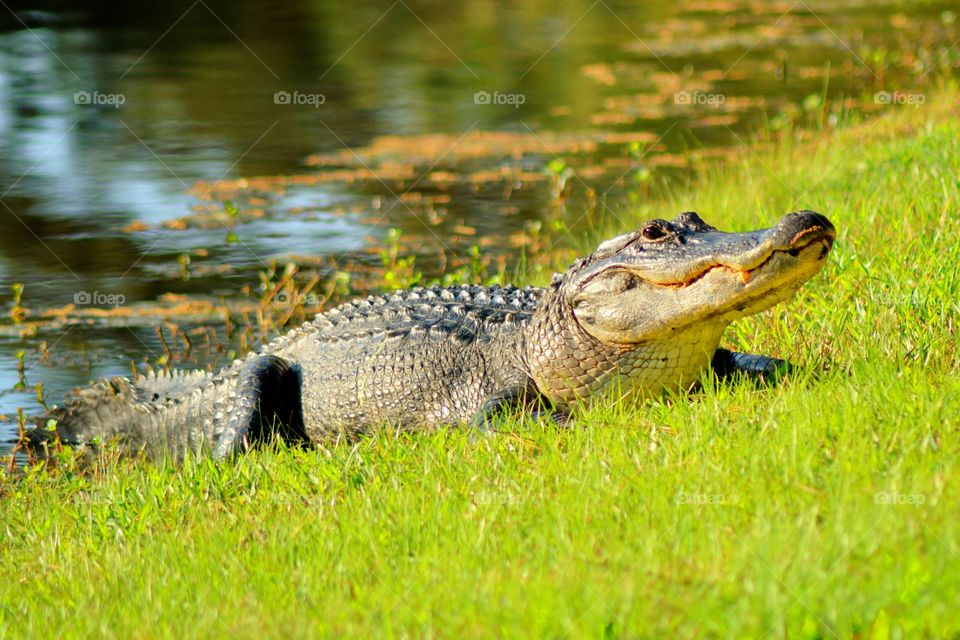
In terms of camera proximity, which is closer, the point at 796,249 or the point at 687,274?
the point at 796,249

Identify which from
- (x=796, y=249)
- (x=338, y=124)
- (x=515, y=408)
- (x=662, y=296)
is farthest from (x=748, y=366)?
(x=338, y=124)

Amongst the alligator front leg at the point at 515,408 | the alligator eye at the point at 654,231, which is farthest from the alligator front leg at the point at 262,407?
the alligator eye at the point at 654,231

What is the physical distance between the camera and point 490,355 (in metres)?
5.99

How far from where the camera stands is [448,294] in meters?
6.54

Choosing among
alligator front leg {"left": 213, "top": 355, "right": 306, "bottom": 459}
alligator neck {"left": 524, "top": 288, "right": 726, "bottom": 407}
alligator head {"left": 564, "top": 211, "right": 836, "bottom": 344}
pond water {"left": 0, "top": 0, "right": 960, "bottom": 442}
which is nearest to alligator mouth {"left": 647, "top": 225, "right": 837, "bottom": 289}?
alligator head {"left": 564, "top": 211, "right": 836, "bottom": 344}

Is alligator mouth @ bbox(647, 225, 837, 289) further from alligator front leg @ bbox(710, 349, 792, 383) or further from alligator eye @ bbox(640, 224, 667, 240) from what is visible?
alligator front leg @ bbox(710, 349, 792, 383)

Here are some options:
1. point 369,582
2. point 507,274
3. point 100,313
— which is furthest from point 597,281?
point 100,313

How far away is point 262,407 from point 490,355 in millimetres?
1323

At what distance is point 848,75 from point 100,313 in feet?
34.6

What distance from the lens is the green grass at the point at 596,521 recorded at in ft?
10.4

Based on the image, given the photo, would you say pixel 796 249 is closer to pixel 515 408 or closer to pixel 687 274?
pixel 687 274

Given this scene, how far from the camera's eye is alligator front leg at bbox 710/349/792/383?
16.9ft

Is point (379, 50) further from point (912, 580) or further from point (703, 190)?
point (912, 580)

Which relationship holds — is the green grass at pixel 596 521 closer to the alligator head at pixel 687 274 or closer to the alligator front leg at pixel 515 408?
the alligator front leg at pixel 515 408
